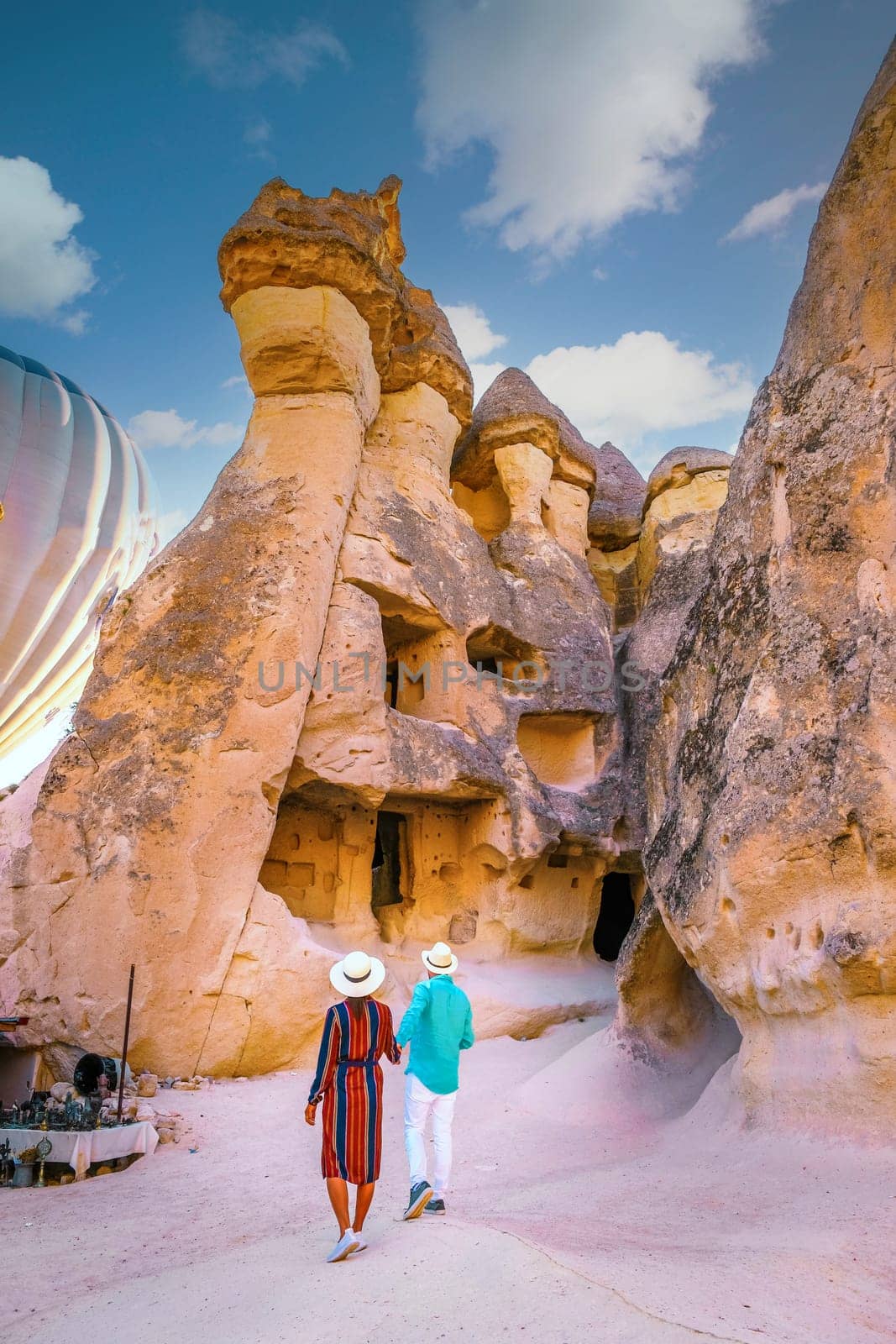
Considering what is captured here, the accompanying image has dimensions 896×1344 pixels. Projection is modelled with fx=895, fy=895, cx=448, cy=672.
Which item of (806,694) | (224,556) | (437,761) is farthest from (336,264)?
(806,694)

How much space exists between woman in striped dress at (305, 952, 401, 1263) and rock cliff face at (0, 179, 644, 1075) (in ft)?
13.2

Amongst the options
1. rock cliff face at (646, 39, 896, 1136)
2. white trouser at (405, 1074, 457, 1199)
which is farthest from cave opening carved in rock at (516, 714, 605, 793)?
white trouser at (405, 1074, 457, 1199)

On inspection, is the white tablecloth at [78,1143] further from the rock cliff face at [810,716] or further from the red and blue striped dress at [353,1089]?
the rock cliff face at [810,716]

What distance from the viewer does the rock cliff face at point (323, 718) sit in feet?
22.9

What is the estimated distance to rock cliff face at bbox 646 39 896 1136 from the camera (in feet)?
13.2

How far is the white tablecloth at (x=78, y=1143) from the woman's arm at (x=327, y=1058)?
209 centimetres

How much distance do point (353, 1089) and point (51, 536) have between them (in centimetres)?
1481

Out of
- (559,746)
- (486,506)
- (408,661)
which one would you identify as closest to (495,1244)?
(408,661)

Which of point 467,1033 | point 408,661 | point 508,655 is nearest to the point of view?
point 467,1033

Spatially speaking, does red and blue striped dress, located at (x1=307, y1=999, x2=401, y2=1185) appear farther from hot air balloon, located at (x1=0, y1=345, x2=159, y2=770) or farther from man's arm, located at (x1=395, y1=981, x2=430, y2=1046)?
hot air balloon, located at (x1=0, y1=345, x2=159, y2=770)

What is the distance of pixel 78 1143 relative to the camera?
4.58 meters

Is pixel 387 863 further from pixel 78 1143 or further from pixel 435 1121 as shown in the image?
pixel 435 1121

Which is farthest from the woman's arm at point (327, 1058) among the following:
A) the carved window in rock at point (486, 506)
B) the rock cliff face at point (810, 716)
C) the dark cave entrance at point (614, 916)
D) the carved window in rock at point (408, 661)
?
the carved window in rock at point (486, 506)

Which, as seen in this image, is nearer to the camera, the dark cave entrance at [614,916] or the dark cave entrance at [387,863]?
the dark cave entrance at [387,863]
